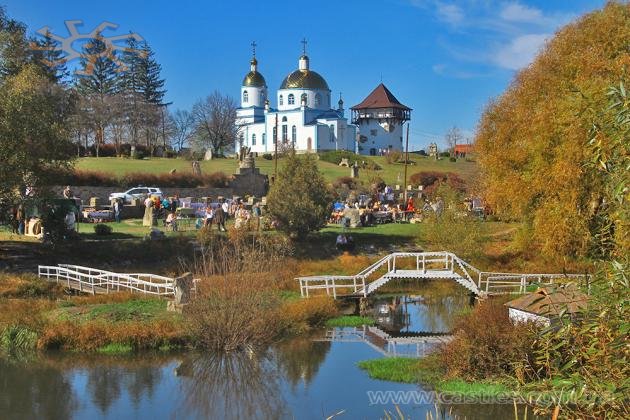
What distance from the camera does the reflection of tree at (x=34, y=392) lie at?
15816 millimetres

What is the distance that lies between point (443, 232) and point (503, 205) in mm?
2918

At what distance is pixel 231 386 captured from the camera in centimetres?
1747

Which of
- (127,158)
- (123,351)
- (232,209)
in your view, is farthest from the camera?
(127,158)

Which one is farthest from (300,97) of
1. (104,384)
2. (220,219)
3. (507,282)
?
(104,384)

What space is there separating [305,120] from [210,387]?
272ft

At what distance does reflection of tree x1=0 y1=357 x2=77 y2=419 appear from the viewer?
15.8 metres

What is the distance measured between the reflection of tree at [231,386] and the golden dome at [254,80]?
90.9 meters

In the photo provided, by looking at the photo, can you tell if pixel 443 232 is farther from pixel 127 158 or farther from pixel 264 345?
pixel 127 158

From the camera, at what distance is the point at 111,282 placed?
25.9m

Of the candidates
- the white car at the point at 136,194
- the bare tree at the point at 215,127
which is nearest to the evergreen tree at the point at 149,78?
the bare tree at the point at 215,127

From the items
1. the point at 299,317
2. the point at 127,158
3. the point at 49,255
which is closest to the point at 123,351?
the point at 299,317

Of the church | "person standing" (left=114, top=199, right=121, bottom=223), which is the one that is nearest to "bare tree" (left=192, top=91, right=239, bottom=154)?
the church

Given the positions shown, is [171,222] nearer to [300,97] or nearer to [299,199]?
[299,199]

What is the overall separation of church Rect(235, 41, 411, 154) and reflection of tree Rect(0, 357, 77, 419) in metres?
77.9
